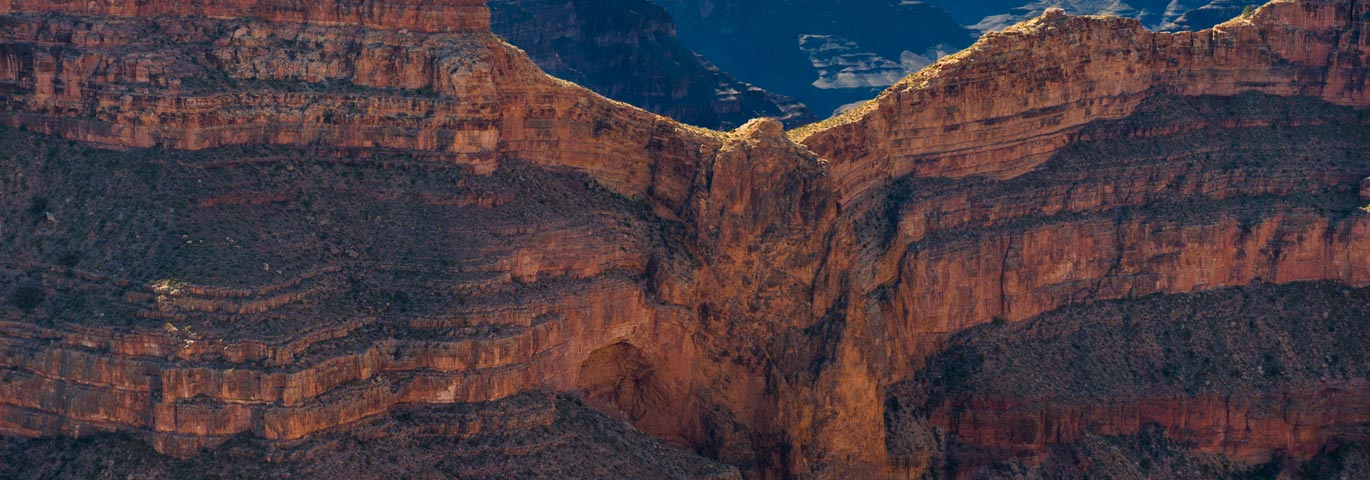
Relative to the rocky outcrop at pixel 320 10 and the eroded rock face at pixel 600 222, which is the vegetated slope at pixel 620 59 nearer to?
the eroded rock face at pixel 600 222

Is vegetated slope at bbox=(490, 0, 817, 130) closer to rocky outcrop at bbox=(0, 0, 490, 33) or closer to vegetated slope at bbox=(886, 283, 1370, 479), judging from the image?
vegetated slope at bbox=(886, 283, 1370, 479)

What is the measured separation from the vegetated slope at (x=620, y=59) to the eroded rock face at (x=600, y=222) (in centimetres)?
4366

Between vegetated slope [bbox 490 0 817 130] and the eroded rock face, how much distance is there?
43.7 meters

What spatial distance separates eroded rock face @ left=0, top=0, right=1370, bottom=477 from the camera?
5769 cm

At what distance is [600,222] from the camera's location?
64.9m

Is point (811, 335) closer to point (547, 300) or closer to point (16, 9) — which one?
point (547, 300)

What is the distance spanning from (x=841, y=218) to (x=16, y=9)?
21840 millimetres

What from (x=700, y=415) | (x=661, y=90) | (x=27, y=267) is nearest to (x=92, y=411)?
(x=27, y=267)

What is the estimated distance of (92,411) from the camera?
186 ft

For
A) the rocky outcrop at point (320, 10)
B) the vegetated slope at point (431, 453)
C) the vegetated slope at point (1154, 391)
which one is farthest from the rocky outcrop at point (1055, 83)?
the vegetated slope at point (431, 453)

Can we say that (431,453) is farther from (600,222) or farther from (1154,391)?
(1154,391)

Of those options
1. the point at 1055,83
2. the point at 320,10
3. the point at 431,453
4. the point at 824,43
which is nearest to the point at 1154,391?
the point at 1055,83

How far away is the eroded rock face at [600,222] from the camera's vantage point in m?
57.7

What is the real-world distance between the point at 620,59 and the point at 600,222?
2182 inches
